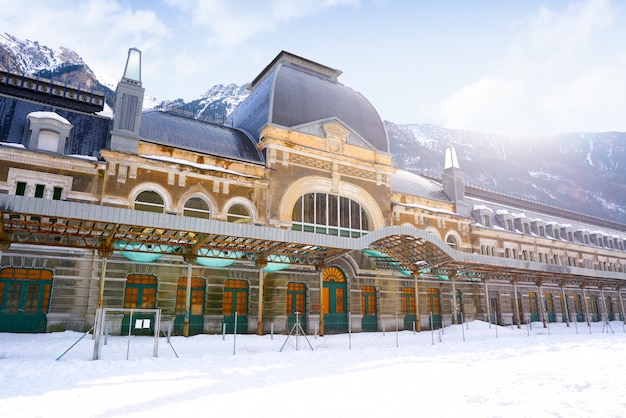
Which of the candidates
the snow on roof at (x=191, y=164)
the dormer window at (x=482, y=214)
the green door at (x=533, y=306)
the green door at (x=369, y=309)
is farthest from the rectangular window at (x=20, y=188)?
→ the green door at (x=533, y=306)

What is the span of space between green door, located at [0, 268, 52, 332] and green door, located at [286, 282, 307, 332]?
13.2 metres

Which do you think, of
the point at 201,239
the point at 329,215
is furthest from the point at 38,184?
the point at 329,215

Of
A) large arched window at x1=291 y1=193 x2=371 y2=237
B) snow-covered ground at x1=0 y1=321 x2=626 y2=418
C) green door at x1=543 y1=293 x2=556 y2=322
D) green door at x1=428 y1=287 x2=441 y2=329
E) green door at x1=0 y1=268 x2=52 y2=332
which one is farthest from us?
green door at x1=543 y1=293 x2=556 y2=322

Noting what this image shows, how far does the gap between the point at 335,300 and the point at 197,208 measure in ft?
36.6

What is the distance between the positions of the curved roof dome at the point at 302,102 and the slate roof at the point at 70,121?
1005 cm

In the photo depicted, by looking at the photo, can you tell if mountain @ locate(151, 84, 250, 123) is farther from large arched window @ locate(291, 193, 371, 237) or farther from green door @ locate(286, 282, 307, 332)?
green door @ locate(286, 282, 307, 332)

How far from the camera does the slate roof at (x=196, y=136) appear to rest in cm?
2524

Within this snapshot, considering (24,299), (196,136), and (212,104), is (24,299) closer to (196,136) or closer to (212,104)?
(196,136)

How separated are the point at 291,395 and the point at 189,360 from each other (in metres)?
5.72

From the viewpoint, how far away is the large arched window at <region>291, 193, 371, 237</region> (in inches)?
1078

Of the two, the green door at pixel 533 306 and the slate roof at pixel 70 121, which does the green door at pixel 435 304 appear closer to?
the green door at pixel 533 306

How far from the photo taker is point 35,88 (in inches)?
1049

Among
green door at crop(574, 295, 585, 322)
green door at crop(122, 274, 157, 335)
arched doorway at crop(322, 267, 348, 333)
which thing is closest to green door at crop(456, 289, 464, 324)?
arched doorway at crop(322, 267, 348, 333)

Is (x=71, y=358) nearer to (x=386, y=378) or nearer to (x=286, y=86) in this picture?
(x=386, y=378)
